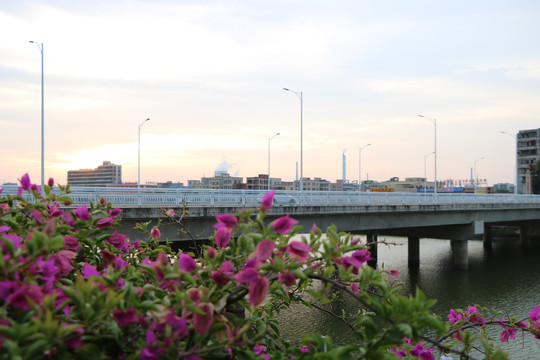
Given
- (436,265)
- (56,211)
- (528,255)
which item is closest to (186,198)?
(56,211)

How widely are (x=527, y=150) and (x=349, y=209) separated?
10924 centimetres

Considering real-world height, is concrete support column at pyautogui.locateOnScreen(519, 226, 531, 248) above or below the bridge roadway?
below

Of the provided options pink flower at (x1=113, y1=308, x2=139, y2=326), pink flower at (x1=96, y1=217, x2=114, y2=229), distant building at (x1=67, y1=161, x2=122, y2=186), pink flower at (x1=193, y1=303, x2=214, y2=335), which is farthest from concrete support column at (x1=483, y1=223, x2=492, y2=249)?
distant building at (x1=67, y1=161, x2=122, y2=186)

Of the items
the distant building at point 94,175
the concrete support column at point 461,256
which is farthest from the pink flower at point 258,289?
the distant building at point 94,175

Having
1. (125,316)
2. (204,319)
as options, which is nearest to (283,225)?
(204,319)

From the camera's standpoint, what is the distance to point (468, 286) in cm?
2838

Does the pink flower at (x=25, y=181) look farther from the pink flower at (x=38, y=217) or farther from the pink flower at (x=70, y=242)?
the pink flower at (x=70, y=242)

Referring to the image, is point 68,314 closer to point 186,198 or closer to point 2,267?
point 2,267

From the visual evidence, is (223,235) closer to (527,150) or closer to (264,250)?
(264,250)

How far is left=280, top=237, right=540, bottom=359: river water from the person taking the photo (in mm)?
18188

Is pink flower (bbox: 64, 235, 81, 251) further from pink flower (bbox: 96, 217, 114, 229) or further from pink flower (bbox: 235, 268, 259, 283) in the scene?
pink flower (bbox: 235, 268, 259, 283)

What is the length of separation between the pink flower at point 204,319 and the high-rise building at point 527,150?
128 meters

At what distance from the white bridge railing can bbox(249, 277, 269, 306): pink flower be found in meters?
10.9

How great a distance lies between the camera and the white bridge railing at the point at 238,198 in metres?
18.9
